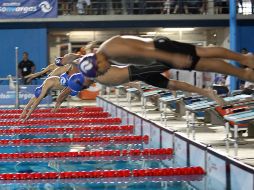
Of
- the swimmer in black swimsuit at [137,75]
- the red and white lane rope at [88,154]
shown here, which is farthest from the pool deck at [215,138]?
the swimmer in black swimsuit at [137,75]

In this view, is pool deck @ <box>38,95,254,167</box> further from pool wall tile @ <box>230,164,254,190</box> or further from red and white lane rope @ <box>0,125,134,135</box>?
red and white lane rope @ <box>0,125,134,135</box>

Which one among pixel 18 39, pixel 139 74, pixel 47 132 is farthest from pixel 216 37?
pixel 139 74

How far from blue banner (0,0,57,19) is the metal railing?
1245 mm

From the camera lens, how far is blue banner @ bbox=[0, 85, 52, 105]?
55.4 feet

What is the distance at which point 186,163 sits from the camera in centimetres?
768

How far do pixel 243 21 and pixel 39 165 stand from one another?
13.7 metres

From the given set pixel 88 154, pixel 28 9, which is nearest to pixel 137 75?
pixel 88 154

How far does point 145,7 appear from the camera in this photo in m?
20.5

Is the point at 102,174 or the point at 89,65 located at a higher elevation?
the point at 89,65

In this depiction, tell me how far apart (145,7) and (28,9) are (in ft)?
12.3

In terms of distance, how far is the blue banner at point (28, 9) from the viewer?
19.0 meters

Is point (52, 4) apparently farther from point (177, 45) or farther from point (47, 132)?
point (177, 45)

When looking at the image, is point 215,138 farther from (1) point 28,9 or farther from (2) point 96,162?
(1) point 28,9

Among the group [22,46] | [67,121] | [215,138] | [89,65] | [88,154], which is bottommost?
[67,121]
